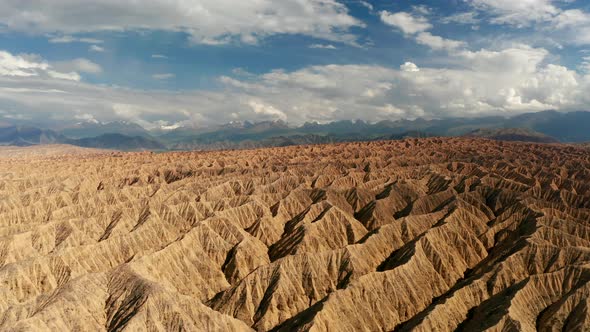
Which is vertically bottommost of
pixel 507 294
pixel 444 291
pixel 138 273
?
pixel 444 291

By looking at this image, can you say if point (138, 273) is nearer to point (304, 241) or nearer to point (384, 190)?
point (304, 241)

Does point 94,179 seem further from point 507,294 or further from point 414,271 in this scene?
point 507,294

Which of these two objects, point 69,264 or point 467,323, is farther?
point 69,264

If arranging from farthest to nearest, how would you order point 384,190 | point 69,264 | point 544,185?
point 544,185 → point 384,190 → point 69,264

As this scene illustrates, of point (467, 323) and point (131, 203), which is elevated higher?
point (131, 203)

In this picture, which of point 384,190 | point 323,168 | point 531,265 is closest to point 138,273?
point 531,265

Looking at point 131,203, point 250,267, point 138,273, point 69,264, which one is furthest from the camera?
point 131,203
